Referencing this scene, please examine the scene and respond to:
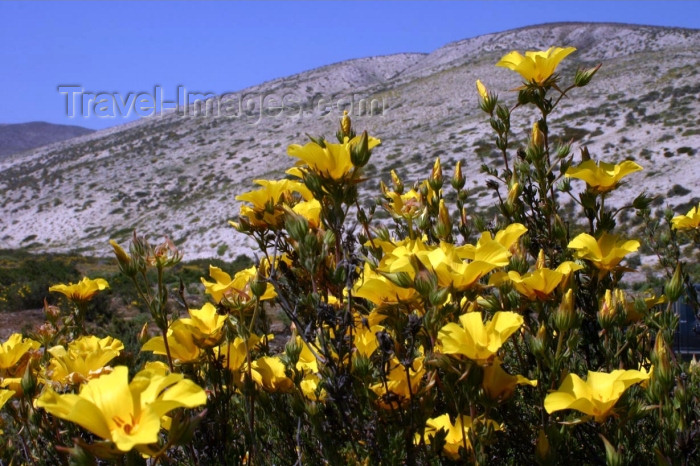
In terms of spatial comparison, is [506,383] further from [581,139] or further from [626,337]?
[581,139]

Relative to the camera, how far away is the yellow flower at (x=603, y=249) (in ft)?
5.40

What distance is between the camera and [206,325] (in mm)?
1583

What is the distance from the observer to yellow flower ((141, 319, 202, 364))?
157 cm

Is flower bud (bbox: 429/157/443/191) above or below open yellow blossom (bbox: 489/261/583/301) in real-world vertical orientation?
above

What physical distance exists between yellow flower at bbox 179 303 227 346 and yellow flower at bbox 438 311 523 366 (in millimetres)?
666

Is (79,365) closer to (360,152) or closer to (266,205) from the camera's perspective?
(266,205)

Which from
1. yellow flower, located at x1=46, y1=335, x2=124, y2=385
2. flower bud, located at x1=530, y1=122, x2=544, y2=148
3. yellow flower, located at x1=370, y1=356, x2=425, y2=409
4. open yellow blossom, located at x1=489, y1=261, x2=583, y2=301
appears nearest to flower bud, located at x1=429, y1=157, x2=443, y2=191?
flower bud, located at x1=530, y1=122, x2=544, y2=148

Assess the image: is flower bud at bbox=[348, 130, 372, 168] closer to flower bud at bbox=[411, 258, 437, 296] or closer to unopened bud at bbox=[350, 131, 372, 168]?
unopened bud at bbox=[350, 131, 372, 168]

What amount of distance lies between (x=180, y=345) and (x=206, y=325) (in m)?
0.11

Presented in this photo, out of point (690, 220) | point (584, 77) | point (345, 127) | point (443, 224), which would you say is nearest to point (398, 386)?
point (443, 224)

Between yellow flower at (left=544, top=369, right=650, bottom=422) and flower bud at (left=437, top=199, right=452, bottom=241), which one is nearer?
yellow flower at (left=544, top=369, right=650, bottom=422)

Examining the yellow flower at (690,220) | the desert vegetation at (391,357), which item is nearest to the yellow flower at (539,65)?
the desert vegetation at (391,357)

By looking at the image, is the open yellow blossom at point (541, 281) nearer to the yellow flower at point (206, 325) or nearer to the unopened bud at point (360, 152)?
the unopened bud at point (360, 152)

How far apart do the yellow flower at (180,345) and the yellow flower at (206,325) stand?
26 mm
